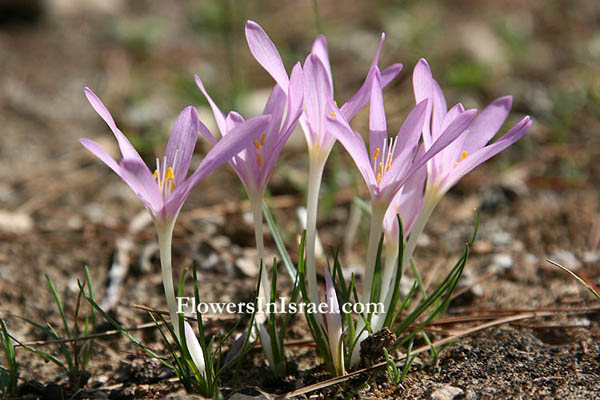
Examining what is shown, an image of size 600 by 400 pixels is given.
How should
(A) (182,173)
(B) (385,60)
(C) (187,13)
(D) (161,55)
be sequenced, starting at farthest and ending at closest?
1. (C) (187,13)
2. (D) (161,55)
3. (B) (385,60)
4. (A) (182,173)

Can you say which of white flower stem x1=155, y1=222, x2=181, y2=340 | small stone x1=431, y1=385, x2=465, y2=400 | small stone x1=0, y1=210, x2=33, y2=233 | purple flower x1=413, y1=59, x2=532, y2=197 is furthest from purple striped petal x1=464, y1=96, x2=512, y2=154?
small stone x1=0, y1=210, x2=33, y2=233

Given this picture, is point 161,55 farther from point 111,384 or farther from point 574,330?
point 574,330

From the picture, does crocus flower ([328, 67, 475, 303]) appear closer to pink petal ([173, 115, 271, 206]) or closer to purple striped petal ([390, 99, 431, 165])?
purple striped petal ([390, 99, 431, 165])

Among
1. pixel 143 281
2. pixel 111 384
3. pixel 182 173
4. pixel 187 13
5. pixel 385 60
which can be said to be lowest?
pixel 111 384

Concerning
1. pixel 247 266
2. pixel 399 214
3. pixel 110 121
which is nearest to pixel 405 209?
pixel 399 214

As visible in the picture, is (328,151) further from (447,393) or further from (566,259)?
(566,259)

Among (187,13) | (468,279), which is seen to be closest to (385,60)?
(187,13)
